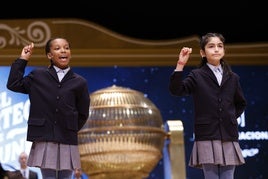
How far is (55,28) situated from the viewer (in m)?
5.59

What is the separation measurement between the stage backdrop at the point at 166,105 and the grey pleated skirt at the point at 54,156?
8.27ft

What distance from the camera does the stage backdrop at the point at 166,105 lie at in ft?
17.7

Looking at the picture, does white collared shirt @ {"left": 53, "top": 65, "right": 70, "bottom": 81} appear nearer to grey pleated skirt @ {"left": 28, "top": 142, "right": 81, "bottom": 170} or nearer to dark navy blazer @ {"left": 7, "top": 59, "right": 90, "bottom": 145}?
dark navy blazer @ {"left": 7, "top": 59, "right": 90, "bottom": 145}

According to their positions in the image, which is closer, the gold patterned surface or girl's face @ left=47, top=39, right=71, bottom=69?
the gold patterned surface

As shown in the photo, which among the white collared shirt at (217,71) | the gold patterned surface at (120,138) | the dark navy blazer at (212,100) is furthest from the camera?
the white collared shirt at (217,71)

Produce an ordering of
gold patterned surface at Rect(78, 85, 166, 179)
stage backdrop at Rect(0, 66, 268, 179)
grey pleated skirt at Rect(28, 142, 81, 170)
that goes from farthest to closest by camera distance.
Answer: stage backdrop at Rect(0, 66, 268, 179) → grey pleated skirt at Rect(28, 142, 81, 170) → gold patterned surface at Rect(78, 85, 166, 179)

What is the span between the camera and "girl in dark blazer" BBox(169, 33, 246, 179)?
115 inches

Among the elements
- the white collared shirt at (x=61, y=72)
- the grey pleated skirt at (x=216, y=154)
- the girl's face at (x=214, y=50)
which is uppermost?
the girl's face at (x=214, y=50)

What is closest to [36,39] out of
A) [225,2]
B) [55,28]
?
[55,28]

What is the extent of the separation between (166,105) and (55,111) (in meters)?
2.65

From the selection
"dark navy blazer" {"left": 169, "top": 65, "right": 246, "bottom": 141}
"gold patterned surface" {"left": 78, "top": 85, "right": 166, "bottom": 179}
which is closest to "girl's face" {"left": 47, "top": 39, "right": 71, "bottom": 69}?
"gold patterned surface" {"left": 78, "top": 85, "right": 166, "bottom": 179}

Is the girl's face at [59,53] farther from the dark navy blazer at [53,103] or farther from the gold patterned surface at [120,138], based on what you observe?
the gold patterned surface at [120,138]

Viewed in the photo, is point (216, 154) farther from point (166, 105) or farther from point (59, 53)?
point (166, 105)

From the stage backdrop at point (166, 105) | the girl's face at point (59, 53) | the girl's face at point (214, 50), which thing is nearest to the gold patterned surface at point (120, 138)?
the girl's face at point (59, 53)
